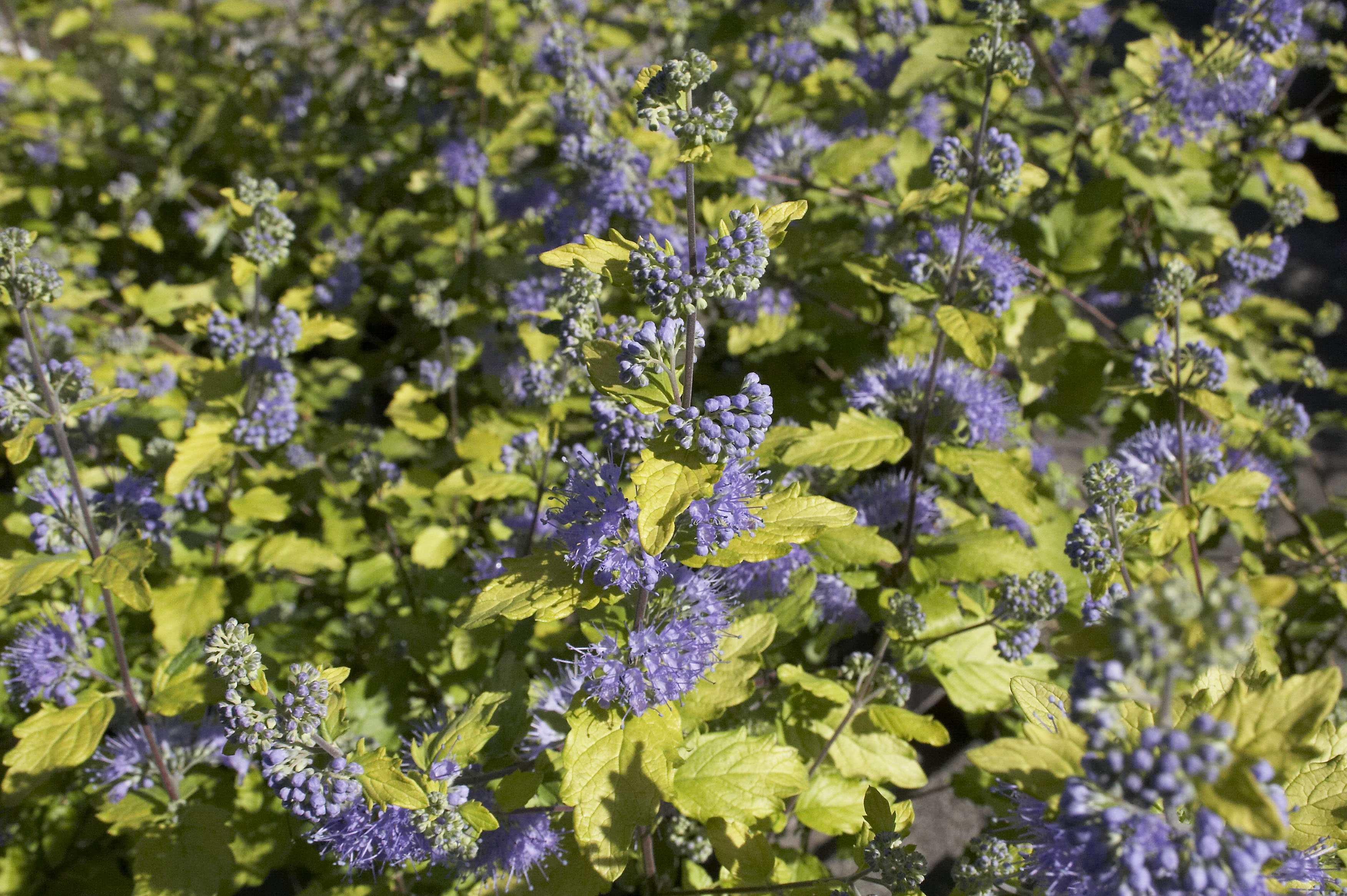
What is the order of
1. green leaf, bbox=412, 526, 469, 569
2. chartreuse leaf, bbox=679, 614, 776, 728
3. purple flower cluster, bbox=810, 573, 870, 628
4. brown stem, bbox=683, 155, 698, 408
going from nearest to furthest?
brown stem, bbox=683, 155, 698, 408 → chartreuse leaf, bbox=679, 614, 776, 728 → purple flower cluster, bbox=810, 573, 870, 628 → green leaf, bbox=412, 526, 469, 569

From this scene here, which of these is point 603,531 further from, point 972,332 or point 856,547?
point 972,332

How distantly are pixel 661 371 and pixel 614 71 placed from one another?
4499 mm

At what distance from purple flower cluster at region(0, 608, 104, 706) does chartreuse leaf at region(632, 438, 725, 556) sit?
2.48 m

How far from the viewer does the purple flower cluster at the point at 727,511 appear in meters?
1.81

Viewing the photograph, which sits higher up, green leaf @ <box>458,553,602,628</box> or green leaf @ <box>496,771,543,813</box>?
green leaf @ <box>458,553,602,628</box>

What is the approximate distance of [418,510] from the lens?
3.88m

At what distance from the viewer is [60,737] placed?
2549mm

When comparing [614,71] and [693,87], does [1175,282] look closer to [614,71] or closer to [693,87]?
[693,87]

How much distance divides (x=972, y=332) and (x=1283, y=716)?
1541mm

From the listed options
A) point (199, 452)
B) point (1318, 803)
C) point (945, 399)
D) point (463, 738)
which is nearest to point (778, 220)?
point (463, 738)

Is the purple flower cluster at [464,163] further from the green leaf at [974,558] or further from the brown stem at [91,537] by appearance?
the green leaf at [974,558]

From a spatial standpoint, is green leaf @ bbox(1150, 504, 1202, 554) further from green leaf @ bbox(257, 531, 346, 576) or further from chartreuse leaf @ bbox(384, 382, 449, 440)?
green leaf @ bbox(257, 531, 346, 576)

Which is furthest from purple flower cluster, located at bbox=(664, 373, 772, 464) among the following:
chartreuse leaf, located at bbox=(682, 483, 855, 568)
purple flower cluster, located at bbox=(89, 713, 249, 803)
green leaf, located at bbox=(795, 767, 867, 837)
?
purple flower cluster, located at bbox=(89, 713, 249, 803)

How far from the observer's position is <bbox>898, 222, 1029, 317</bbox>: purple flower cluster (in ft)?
9.53
